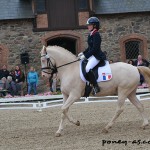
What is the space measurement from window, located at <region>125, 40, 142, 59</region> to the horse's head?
1535cm

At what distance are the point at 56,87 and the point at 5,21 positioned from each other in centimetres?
471

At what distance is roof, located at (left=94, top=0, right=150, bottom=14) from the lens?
80.9 ft

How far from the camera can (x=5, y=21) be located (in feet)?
79.6

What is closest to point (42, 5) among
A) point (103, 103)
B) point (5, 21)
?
point (5, 21)

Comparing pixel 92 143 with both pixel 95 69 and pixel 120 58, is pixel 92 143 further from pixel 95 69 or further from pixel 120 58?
pixel 120 58

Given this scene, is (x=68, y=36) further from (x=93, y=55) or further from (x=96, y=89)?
(x=96, y=89)

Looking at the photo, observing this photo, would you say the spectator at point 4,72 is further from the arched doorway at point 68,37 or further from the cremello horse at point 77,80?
the cremello horse at point 77,80

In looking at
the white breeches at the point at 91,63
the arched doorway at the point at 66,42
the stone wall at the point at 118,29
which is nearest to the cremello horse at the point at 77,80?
the white breeches at the point at 91,63

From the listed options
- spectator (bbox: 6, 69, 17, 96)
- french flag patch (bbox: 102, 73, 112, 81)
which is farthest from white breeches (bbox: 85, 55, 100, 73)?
spectator (bbox: 6, 69, 17, 96)

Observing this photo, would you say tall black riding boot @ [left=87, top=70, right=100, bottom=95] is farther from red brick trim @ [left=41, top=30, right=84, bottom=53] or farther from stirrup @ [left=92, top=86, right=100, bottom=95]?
red brick trim @ [left=41, top=30, right=84, bottom=53]

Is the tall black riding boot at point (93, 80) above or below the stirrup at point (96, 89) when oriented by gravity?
above

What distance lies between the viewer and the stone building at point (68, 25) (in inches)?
961

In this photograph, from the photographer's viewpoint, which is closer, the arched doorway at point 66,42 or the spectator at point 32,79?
the spectator at point 32,79

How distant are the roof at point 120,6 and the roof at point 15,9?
3.65 meters
